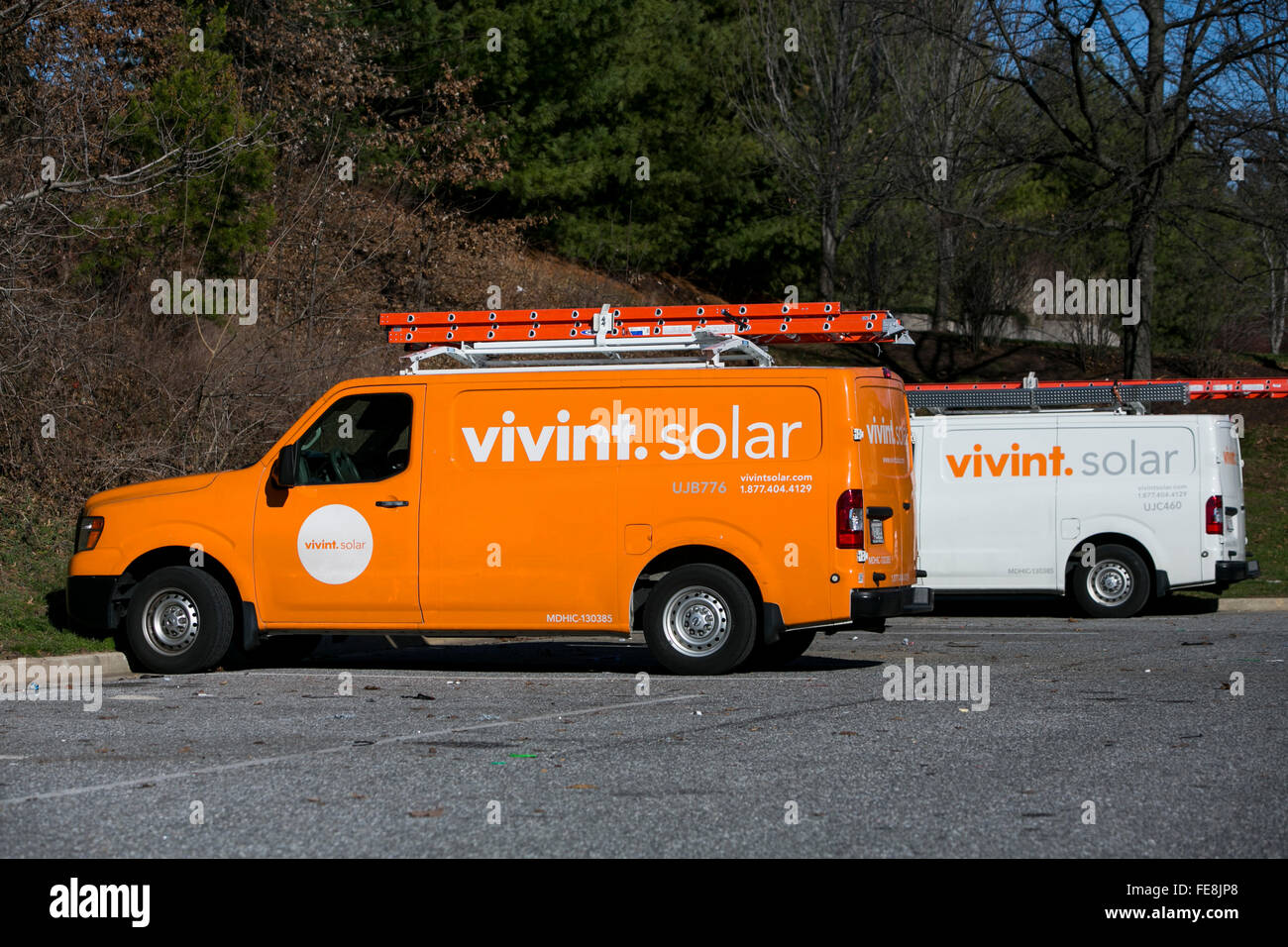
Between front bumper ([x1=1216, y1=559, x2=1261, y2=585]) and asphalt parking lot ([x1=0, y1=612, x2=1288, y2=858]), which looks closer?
asphalt parking lot ([x1=0, y1=612, x2=1288, y2=858])

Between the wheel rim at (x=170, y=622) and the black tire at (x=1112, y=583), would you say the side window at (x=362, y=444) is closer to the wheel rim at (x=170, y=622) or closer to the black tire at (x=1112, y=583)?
the wheel rim at (x=170, y=622)

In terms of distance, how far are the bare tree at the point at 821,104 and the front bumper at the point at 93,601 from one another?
24802 mm

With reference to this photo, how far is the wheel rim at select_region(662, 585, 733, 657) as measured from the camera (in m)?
10.4

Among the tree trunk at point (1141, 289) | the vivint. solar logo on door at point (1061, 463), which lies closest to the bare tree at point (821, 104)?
the tree trunk at point (1141, 289)

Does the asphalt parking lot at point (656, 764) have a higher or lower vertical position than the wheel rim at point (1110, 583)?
lower

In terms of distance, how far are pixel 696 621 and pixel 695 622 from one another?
0.01 metres

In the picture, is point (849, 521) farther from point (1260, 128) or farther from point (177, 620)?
point (1260, 128)

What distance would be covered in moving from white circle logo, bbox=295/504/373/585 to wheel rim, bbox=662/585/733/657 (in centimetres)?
237

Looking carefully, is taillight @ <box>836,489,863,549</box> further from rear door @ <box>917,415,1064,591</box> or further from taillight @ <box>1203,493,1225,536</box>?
taillight @ <box>1203,493,1225,536</box>

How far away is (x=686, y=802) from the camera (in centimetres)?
A: 616

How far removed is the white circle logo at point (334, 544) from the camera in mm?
10836

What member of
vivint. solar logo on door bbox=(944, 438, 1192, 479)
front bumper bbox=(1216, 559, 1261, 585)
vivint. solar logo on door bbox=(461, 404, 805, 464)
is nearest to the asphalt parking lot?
vivint. solar logo on door bbox=(461, 404, 805, 464)

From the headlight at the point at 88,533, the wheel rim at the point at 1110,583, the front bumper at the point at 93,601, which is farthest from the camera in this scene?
the wheel rim at the point at 1110,583
